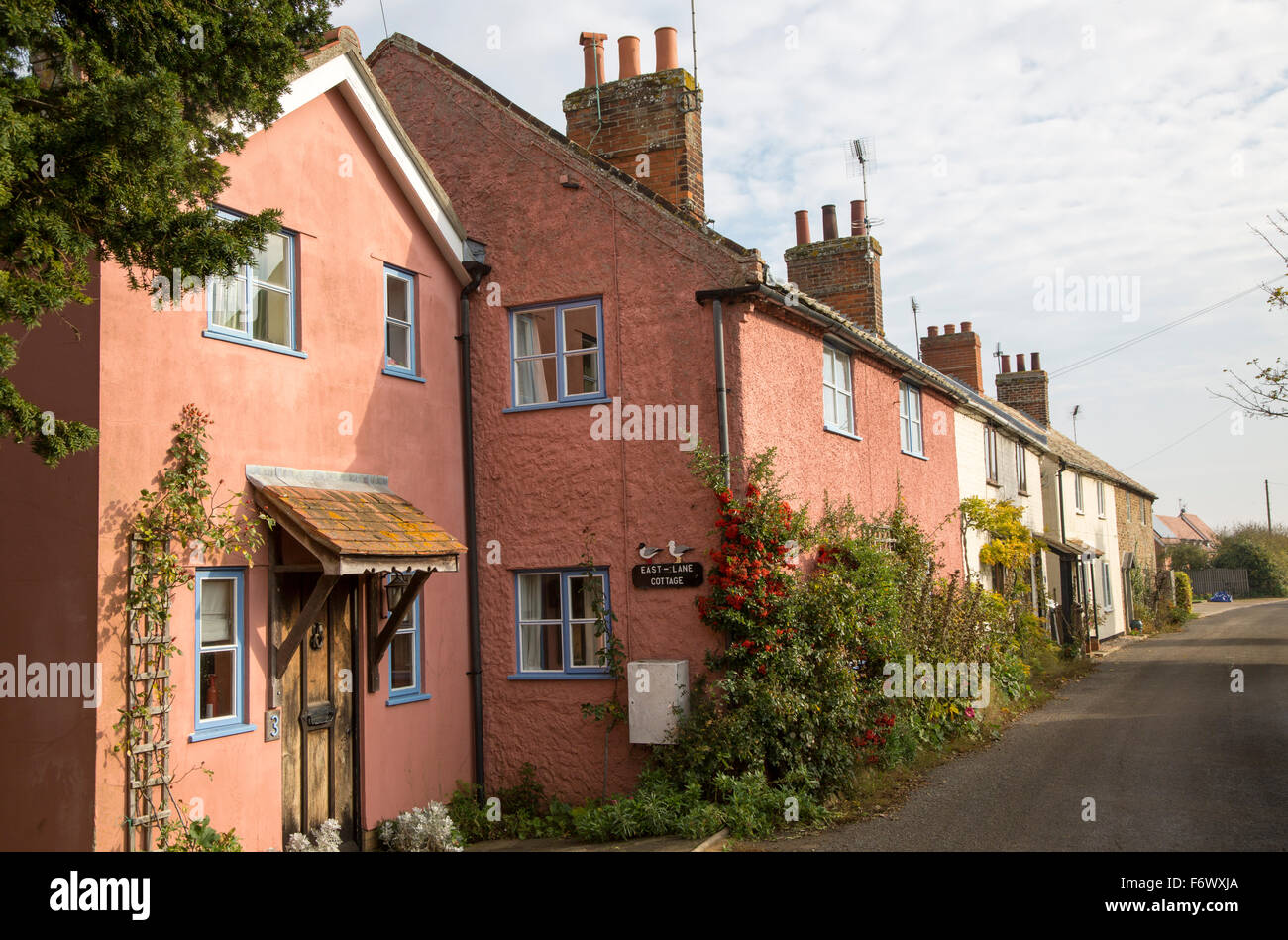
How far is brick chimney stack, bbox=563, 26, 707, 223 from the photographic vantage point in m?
13.5

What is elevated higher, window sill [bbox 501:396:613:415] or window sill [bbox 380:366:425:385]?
window sill [bbox 380:366:425:385]

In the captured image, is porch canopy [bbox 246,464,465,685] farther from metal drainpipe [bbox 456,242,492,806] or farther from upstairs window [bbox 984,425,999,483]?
upstairs window [bbox 984,425,999,483]

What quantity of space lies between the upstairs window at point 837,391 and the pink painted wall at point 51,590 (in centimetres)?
909

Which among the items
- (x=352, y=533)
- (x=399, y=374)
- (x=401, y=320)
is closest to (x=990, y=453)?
(x=401, y=320)

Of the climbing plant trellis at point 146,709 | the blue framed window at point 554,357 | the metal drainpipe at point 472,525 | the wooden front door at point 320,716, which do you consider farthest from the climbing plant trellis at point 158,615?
the blue framed window at point 554,357

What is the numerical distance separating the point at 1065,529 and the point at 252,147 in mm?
25271

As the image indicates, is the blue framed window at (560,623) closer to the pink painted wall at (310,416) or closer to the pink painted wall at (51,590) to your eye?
the pink painted wall at (310,416)

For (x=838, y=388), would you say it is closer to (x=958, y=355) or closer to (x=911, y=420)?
(x=911, y=420)

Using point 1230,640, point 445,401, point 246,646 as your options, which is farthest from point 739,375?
point 1230,640

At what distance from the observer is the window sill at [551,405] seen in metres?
12.4

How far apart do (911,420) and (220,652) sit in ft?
41.5

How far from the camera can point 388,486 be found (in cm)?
1140

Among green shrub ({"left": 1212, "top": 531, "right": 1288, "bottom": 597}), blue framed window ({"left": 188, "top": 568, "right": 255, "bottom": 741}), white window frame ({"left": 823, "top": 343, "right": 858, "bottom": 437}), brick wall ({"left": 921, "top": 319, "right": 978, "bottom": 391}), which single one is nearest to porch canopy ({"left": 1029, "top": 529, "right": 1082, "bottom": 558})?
brick wall ({"left": 921, "top": 319, "right": 978, "bottom": 391})

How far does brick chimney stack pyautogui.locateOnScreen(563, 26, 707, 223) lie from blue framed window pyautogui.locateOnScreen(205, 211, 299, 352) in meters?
5.07
